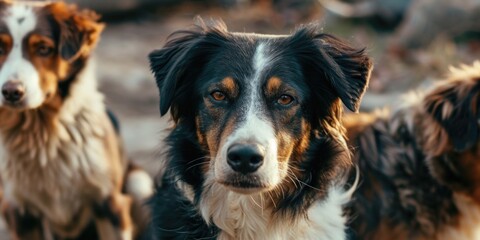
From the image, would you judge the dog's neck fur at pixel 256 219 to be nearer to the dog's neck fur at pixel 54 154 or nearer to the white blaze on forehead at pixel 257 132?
the white blaze on forehead at pixel 257 132

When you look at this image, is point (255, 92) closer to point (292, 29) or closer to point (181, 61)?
point (181, 61)

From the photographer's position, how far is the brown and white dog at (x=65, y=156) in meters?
5.23

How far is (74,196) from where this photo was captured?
5316 millimetres

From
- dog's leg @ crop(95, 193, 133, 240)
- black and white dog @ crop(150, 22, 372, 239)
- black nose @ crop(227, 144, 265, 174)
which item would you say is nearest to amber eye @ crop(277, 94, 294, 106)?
black and white dog @ crop(150, 22, 372, 239)

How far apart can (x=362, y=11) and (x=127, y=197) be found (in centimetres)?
571

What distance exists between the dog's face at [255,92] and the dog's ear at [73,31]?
1275 millimetres

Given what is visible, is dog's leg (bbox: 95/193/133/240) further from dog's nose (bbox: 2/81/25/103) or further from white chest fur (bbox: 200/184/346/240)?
white chest fur (bbox: 200/184/346/240)

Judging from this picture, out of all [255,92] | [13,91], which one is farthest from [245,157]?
[13,91]

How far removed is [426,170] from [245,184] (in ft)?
5.23

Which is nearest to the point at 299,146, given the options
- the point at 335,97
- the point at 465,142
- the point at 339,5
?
the point at 335,97

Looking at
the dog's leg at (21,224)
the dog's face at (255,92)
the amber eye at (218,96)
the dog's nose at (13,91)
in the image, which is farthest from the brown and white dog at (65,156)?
the amber eye at (218,96)

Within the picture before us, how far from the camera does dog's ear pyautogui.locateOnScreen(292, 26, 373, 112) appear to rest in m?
3.74

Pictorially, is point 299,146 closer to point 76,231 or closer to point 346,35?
point 76,231

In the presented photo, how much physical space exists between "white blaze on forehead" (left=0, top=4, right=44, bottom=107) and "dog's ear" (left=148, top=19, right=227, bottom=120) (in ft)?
3.90
